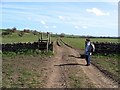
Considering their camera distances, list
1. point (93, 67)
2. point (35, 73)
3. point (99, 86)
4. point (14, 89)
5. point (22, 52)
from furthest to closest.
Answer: point (22, 52) → point (93, 67) → point (35, 73) → point (99, 86) → point (14, 89)

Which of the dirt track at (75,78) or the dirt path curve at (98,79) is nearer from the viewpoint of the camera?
the dirt track at (75,78)

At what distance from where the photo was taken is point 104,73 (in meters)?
22.4

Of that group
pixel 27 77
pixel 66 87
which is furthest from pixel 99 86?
pixel 27 77

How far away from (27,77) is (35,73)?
1797 mm

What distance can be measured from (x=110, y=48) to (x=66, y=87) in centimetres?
2244

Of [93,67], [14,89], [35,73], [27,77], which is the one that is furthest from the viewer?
[93,67]

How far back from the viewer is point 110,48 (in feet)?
127

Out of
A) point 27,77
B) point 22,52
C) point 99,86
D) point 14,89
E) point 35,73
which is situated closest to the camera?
point 14,89

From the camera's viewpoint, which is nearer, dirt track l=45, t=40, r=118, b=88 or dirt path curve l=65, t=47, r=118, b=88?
dirt track l=45, t=40, r=118, b=88

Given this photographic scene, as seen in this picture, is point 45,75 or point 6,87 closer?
point 6,87

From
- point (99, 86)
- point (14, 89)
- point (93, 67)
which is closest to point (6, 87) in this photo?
point (14, 89)

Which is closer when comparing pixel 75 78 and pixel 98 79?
pixel 75 78

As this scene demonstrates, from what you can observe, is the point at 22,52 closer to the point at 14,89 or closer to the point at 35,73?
the point at 35,73

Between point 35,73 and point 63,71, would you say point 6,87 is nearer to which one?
point 35,73
